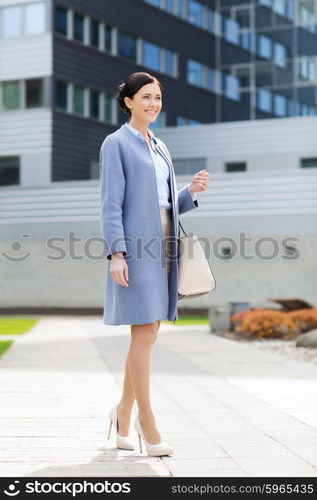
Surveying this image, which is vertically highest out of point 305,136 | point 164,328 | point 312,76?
point 312,76

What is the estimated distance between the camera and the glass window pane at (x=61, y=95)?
124 feet

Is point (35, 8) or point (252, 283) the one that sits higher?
point (35, 8)

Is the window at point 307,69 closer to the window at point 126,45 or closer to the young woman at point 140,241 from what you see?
the window at point 126,45

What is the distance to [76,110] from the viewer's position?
38719 millimetres

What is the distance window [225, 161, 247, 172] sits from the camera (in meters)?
40.0

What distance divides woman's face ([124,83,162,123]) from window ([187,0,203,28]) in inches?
1523

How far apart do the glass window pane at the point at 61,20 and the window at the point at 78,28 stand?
576mm

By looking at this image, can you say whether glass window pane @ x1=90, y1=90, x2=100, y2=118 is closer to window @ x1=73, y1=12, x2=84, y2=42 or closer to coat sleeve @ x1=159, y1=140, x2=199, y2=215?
window @ x1=73, y1=12, x2=84, y2=42

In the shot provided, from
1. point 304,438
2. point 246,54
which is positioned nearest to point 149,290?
point 304,438

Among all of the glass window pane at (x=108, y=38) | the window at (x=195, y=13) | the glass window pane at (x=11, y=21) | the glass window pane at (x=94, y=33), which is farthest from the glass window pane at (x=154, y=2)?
the glass window pane at (x=11, y=21)

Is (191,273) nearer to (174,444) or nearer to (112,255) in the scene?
(112,255)

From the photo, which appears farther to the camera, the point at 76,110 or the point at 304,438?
the point at 76,110

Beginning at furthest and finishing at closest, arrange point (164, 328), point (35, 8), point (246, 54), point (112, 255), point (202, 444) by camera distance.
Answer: point (246, 54) < point (35, 8) < point (164, 328) < point (202, 444) < point (112, 255)

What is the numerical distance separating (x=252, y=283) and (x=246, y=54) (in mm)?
13190
